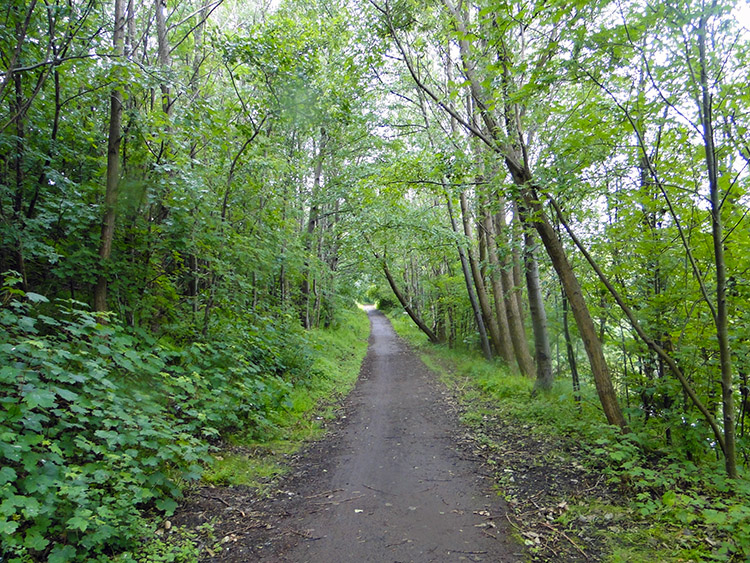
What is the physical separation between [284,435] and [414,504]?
2.78 metres

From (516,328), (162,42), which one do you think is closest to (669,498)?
(516,328)

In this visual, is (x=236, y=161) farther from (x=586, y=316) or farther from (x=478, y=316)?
(x=478, y=316)

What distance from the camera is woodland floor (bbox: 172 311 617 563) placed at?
3240 millimetres

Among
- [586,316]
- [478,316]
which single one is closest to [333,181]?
[478,316]

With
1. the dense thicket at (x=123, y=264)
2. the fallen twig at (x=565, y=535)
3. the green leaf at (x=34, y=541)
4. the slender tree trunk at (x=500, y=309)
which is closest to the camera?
the green leaf at (x=34, y=541)

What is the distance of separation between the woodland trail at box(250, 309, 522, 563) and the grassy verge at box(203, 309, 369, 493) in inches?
17.0

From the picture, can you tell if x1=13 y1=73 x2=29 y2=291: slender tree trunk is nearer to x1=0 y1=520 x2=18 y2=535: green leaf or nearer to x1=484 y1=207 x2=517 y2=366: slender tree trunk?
x1=0 y1=520 x2=18 y2=535: green leaf

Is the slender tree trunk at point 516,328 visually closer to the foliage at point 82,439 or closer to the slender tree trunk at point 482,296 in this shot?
the slender tree trunk at point 482,296

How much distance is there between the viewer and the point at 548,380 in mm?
7617

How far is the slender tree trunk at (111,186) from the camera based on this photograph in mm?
4996

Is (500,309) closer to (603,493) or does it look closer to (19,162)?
(603,493)

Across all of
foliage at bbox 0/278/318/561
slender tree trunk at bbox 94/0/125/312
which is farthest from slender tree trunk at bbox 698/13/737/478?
slender tree trunk at bbox 94/0/125/312

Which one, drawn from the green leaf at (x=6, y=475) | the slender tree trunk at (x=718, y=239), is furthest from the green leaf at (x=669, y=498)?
the green leaf at (x=6, y=475)

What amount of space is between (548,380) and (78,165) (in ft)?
28.5
